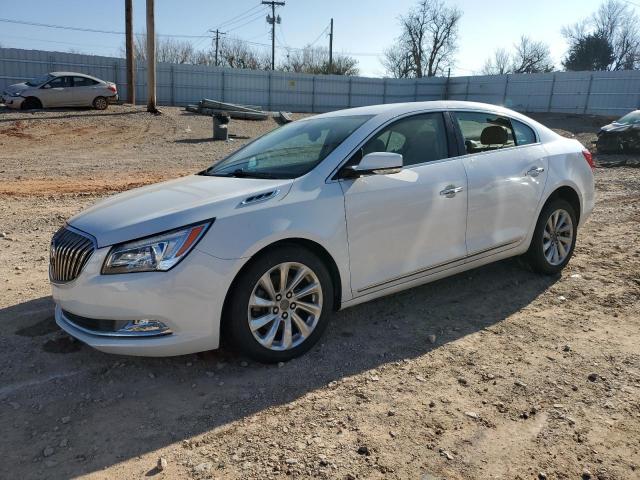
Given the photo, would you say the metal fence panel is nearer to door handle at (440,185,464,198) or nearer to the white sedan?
the white sedan

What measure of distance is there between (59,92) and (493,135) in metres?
23.2

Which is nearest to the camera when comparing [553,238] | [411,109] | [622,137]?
[411,109]

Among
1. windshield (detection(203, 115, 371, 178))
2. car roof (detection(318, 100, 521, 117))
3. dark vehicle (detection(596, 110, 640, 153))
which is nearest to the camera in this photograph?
windshield (detection(203, 115, 371, 178))

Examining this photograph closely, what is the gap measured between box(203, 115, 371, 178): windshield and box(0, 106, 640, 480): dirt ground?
1.30 metres

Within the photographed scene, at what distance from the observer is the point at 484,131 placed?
15.9 ft

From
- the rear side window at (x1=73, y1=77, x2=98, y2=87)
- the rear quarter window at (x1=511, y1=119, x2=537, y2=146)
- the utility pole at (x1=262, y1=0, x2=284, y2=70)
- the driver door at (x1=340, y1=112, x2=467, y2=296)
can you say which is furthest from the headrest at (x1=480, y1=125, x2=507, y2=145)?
the utility pole at (x1=262, y1=0, x2=284, y2=70)

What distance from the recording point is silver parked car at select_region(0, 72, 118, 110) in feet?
75.5

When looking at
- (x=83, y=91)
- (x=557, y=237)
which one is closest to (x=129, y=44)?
(x=83, y=91)

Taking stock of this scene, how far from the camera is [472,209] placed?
14.5ft

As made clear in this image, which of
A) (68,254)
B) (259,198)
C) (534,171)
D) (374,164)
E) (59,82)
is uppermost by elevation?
(59,82)

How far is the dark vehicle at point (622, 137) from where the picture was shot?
16797 mm

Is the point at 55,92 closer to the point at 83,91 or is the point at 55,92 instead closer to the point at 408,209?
the point at 83,91

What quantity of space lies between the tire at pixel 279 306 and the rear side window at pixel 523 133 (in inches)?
100

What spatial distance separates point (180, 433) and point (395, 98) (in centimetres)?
3979
